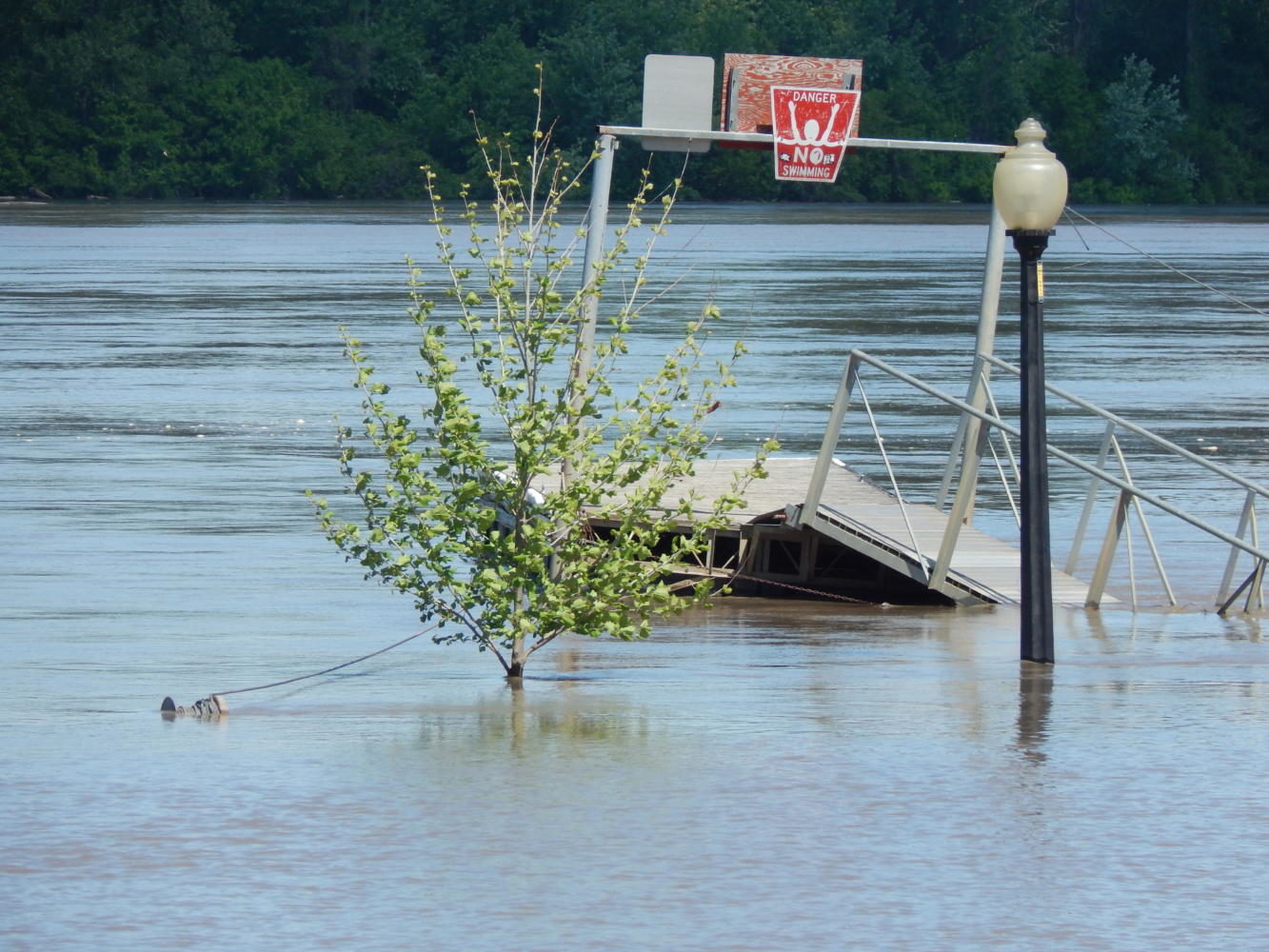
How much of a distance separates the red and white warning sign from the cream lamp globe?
4.08 m

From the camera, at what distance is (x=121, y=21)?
130m

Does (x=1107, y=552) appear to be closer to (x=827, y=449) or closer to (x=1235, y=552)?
(x=1235, y=552)

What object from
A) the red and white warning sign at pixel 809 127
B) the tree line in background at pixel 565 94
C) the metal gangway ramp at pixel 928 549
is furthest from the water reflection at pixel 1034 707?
the tree line in background at pixel 565 94

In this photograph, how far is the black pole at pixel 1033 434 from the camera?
11.9 meters

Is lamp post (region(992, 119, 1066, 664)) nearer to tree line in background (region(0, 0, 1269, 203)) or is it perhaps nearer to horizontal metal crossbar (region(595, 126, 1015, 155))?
horizontal metal crossbar (region(595, 126, 1015, 155))

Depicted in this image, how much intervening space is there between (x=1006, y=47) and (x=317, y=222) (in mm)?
42348

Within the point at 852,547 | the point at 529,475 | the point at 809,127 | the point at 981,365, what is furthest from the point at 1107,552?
the point at 529,475

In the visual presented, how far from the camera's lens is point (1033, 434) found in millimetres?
12086

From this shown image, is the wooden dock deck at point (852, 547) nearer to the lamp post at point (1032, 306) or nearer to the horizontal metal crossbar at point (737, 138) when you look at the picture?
the horizontal metal crossbar at point (737, 138)

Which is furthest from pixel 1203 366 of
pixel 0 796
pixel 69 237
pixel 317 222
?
pixel 317 222

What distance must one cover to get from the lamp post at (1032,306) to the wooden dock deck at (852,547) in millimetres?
3175

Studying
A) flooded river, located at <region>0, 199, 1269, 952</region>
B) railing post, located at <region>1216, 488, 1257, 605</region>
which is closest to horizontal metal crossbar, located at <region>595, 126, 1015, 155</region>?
railing post, located at <region>1216, 488, 1257, 605</region>

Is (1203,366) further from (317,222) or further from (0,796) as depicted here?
(317,222)

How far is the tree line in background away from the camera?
125m
